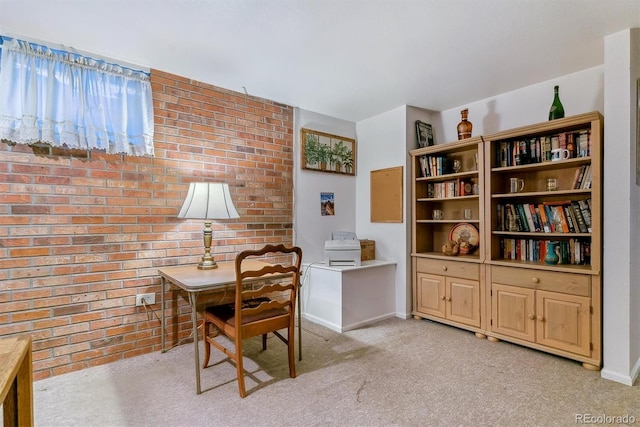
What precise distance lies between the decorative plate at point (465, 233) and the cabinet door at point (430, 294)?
0.45 meters

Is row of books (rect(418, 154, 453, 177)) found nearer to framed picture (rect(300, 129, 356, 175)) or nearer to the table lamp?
framed picture (rect(300, 129, 356, 175))

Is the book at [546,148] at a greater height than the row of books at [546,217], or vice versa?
the book at [546,148]

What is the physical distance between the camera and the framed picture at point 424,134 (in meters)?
3.59

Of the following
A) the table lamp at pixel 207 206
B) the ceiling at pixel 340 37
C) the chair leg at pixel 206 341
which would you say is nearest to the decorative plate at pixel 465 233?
the ceiling at pixel 340 37


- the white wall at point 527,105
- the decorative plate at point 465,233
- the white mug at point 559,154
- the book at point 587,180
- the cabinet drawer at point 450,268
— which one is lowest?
the cabinet drawer at point 450,268

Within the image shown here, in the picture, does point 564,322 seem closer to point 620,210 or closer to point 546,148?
point 620,210

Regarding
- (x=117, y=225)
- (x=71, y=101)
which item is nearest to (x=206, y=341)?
(x=117, y=225)

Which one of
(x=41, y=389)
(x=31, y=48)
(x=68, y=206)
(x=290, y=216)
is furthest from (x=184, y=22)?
(x=41, y=389)

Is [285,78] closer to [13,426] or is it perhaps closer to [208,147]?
[208,147]

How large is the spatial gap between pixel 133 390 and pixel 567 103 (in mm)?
3895

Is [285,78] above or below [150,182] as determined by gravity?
above

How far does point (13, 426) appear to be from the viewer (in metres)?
1.23

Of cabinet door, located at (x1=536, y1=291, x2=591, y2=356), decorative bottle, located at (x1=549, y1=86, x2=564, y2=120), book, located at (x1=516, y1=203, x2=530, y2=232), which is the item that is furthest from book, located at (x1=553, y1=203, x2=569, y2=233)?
decorative bottle, located at (x1=549, y1=86, x2=564, y2=120)

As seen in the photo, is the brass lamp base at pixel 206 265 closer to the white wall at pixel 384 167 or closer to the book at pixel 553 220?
the white wall at pixel 384 167
